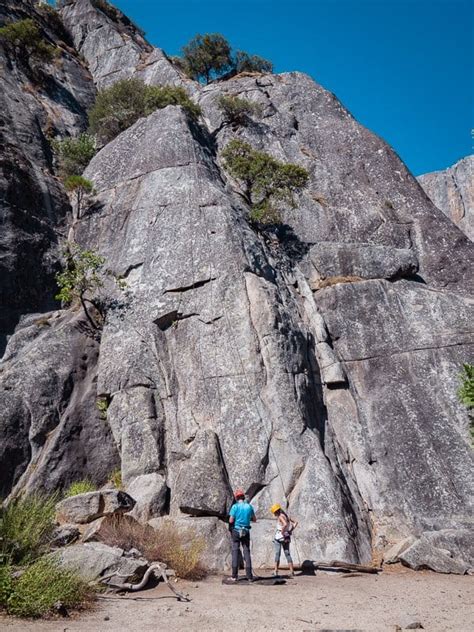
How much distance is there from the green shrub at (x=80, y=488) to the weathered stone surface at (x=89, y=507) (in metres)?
1.58

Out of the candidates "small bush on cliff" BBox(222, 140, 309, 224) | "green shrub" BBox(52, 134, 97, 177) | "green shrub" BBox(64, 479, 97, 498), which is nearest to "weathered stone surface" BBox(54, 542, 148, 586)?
"green shrub" BBox(64, 479, 97, 498)

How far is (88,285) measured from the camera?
61.5 ft

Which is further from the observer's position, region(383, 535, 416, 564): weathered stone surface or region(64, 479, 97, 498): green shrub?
region(64, 479, 97, 498): green shrub

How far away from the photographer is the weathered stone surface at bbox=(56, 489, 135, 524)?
12.4 metres

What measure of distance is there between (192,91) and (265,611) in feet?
107

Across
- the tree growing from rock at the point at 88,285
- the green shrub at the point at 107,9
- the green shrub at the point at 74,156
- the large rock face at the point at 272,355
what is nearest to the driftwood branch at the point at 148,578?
the large rock face at the point at 272,355

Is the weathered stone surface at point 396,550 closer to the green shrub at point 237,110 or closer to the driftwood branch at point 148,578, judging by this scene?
the driftwood branch at point 148,578

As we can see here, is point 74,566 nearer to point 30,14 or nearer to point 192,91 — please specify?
point 192,91

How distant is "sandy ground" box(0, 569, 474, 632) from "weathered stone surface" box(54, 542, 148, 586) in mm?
423

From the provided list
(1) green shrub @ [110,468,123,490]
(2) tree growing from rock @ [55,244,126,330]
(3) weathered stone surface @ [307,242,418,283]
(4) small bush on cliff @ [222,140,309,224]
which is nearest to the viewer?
(1) green shrub @ [110,468,123,490]

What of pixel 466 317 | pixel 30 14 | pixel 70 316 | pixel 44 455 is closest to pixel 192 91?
pixel 30 14

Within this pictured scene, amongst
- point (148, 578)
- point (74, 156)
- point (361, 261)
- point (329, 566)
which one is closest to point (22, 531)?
point (148, 578)

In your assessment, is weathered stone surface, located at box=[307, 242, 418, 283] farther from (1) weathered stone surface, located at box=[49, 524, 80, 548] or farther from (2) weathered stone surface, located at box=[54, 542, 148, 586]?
(2) weathered stone surface, located at box=[54, 542, 148, 586]

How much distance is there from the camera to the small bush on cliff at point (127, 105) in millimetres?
28109
